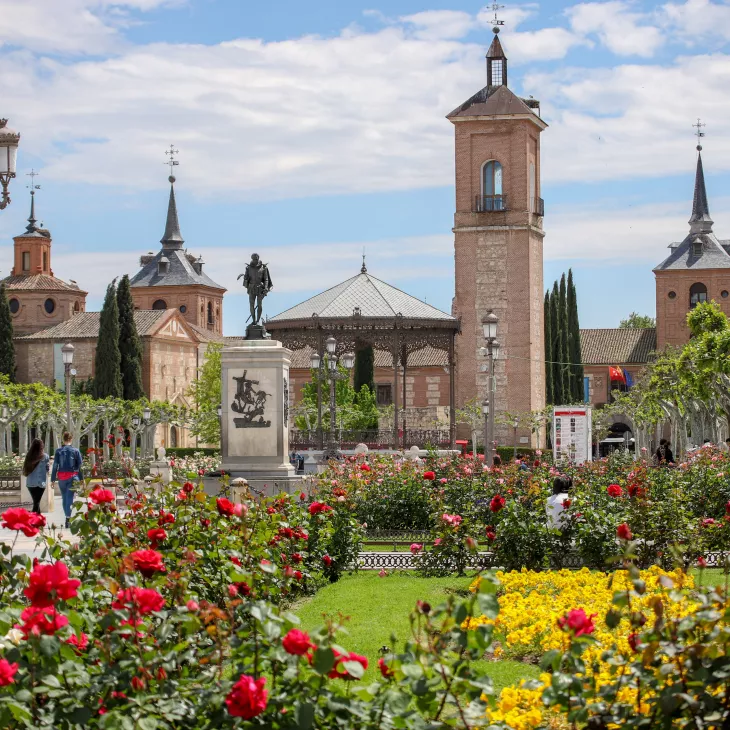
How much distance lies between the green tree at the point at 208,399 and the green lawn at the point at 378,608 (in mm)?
45641

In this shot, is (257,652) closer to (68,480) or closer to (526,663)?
(526,663)

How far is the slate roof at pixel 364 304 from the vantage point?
130 ft

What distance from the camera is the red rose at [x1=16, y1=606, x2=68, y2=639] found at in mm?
4355

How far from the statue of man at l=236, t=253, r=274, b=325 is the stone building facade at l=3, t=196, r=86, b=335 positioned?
62028 millimetres

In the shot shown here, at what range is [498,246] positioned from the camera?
4669cm

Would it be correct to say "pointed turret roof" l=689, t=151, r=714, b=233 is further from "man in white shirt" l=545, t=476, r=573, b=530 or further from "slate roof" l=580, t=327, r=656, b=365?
"man in white shirt" l=545, t=476, r=573, b=530

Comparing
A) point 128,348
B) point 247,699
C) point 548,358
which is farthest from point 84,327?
point 247,699

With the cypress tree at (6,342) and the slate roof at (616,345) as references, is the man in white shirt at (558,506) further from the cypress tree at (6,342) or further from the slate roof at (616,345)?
the slate roof at (616,345)

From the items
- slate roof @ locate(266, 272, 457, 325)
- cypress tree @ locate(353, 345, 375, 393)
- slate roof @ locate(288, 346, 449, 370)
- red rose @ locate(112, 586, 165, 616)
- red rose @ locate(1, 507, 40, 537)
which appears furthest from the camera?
slate roof @ locate(288, 346, 449, 370)

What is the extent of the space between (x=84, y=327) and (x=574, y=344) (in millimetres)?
26933

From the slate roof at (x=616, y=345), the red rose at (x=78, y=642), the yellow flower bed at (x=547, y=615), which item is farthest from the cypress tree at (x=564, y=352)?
the red rose at (x=78, y=642)

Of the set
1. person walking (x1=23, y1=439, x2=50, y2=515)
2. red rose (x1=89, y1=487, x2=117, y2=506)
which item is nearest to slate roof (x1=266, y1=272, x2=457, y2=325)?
person walking (x1=23, y1=439, x2=50, y2=515)

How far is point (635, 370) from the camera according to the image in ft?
273

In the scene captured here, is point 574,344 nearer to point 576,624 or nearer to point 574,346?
point 574,346
